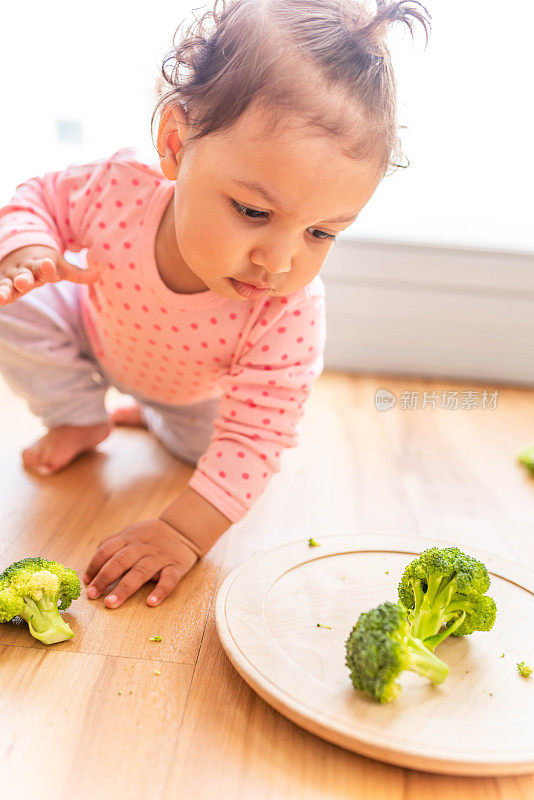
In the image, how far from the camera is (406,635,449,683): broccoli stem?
725 mm

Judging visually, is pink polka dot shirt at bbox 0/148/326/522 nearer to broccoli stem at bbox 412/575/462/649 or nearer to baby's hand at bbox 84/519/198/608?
baby's hand at bbox 84/519/198/608

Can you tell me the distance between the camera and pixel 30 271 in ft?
3.10

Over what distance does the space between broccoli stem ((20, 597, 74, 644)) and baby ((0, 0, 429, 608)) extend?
0.24 ft

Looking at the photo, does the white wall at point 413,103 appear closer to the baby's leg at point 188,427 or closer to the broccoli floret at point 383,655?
the baby's leg at point 188,427

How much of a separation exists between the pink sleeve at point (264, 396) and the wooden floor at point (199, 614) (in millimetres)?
111


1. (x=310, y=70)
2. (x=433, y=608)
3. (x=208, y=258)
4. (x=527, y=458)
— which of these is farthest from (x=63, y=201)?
(x=527, y=458)

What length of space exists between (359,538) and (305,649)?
0.77 ft

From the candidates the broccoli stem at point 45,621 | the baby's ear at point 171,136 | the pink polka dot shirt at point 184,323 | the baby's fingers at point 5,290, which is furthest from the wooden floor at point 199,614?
the baby's ear at point 171,136

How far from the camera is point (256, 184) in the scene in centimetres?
80

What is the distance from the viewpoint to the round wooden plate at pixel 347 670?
2.19ft

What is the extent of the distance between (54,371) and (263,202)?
1.92 ft

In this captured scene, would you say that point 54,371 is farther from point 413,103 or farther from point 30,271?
point 413,103

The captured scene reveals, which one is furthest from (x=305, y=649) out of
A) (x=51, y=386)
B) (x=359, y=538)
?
(x=51, y=386)

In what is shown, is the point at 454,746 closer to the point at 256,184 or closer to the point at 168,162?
the point at 256,184
